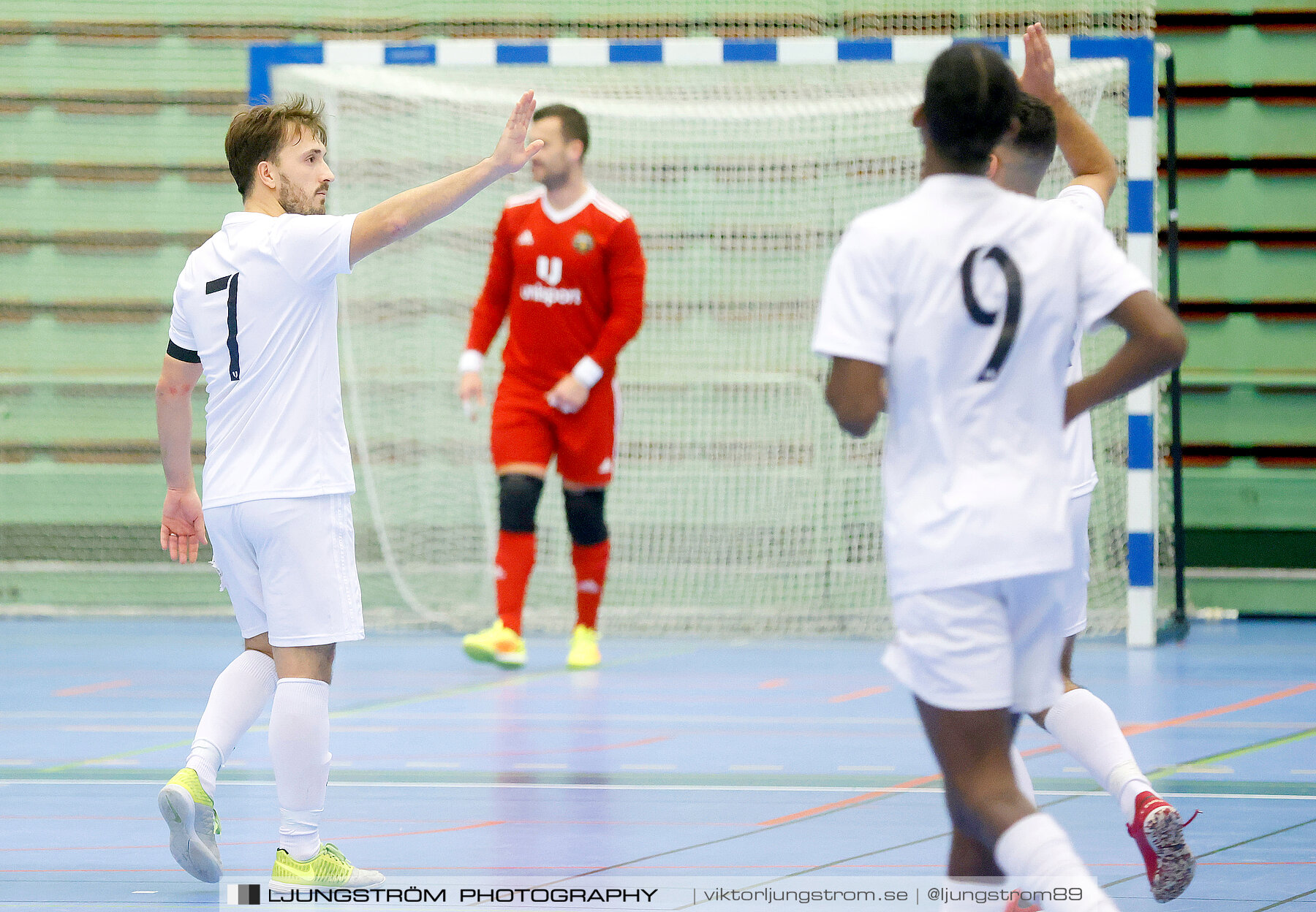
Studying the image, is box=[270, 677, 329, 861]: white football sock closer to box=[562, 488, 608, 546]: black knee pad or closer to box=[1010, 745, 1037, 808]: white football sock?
box=[1010, 745, 1037, 808]: white football sock

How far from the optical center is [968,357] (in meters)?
2.32

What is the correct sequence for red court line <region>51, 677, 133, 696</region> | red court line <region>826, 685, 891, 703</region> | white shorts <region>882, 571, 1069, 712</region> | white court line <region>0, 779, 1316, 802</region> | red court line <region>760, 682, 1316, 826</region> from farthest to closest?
red court line <region>51, 677, 133, 696</region> → red court line <region>826, 685, 891, 703</region> → white court line <region>0, 779, 1316, 802</region> → red court line <region>760, 682, 1316, 826</region> → white shorts <region>882, 571, 1069, 712</region>

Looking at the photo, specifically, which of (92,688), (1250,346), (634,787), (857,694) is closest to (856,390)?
(634,787)

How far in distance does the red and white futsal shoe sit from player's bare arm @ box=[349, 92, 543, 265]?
168cm

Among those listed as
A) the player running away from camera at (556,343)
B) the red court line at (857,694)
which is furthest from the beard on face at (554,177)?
the red court line at (857,694)

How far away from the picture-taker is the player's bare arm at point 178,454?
3.55 m

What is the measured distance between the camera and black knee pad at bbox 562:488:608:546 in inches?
276

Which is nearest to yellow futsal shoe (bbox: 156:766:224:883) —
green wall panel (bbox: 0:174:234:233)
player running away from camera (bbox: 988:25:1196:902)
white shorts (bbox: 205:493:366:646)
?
white shorts (bbox: 205:493:366:646)

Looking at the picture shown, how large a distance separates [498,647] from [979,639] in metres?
4.52

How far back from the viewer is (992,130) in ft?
7.77

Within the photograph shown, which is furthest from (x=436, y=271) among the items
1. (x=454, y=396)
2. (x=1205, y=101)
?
(x=1205, y=101)

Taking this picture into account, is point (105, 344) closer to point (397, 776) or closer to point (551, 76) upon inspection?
point (551, 76)

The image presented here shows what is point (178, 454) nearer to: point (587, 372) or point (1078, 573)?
point (1078, 573)

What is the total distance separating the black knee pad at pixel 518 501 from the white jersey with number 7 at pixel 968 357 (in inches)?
178
